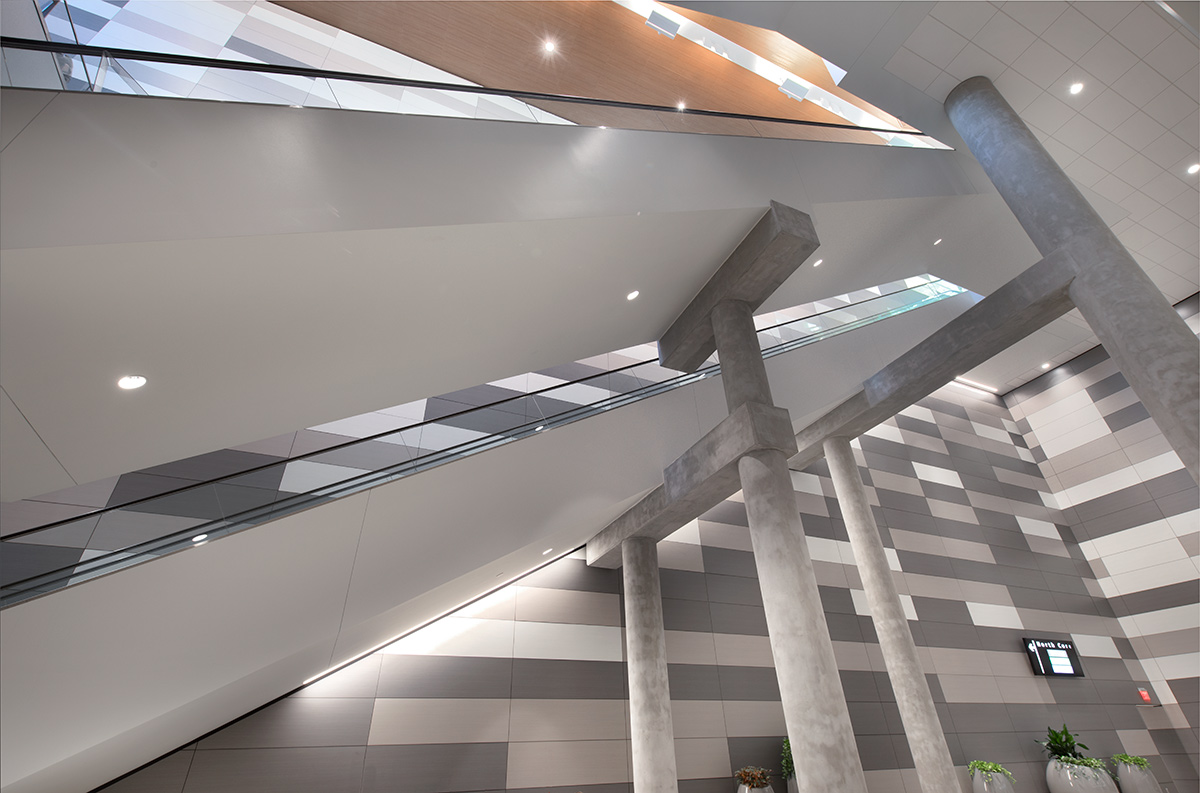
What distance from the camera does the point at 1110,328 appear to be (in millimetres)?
6438

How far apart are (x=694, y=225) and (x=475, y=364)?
3.21m

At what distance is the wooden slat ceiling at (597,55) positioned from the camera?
784cm

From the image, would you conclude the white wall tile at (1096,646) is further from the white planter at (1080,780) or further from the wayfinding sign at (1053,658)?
the white planter at (1080,780)

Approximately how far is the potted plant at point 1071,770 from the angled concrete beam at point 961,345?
306 inches

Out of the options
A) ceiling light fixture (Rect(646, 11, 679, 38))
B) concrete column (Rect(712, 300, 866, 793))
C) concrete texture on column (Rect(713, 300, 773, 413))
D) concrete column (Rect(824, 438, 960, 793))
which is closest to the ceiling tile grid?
ceiling light fixture (Rect(646, 11, 679, 38))

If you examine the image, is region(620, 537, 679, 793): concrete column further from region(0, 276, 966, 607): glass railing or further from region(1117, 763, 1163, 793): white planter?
region(1117, 763, 1163, 793): white planter

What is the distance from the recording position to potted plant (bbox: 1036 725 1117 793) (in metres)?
10.4

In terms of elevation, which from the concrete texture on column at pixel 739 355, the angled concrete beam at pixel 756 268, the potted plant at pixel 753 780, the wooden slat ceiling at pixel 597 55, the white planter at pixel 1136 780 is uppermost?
the wooden slat ceiling at pixel 597 55

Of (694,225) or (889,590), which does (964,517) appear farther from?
(694,225)

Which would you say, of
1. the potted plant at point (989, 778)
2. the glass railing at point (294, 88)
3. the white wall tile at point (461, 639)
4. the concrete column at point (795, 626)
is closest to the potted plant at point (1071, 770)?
the potted plant at point (989, 778)

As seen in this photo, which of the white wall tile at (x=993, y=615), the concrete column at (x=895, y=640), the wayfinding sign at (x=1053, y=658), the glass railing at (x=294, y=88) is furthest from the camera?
the white wall tile at (x=993, y=615)

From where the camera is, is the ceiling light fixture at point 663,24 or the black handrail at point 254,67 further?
the ceiling light fixture at point 663,24

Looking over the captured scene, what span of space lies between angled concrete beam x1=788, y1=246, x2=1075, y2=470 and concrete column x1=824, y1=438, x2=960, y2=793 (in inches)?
29.7

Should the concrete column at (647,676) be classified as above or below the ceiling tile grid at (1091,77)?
below
